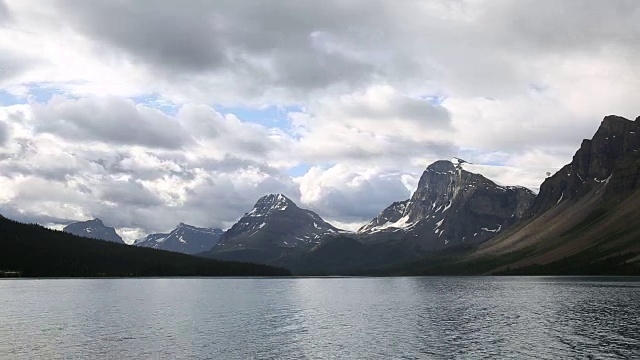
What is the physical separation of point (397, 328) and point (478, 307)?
177 ft

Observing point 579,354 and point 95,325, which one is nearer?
point 579,354

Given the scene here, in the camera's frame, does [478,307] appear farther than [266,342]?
Yes

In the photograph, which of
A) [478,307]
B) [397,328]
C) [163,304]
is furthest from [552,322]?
[163,304]

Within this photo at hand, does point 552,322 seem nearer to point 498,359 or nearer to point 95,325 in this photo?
point 498,359

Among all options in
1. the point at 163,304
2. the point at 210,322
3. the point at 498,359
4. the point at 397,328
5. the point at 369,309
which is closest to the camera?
the point at 498,359

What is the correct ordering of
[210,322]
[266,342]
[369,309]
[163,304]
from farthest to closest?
[163,304] < [369,309] < [210,322] < [266,342]

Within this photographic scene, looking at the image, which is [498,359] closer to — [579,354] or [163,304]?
[579,354]

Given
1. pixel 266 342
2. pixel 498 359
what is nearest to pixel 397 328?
pixel 266 342

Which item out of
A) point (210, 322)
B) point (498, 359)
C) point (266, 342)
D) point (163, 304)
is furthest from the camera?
point (163, 304)

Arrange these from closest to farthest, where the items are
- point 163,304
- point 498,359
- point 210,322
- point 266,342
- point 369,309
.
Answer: point 498,359 < point 266,342 < point 210,322 < point 369,309 < point 163,304

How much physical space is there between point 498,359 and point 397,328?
34781 mm

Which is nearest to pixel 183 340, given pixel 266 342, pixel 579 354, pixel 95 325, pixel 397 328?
pixel 266 342

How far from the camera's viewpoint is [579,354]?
7806 cm

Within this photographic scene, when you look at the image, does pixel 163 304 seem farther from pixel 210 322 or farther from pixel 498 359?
pixel 498 359
